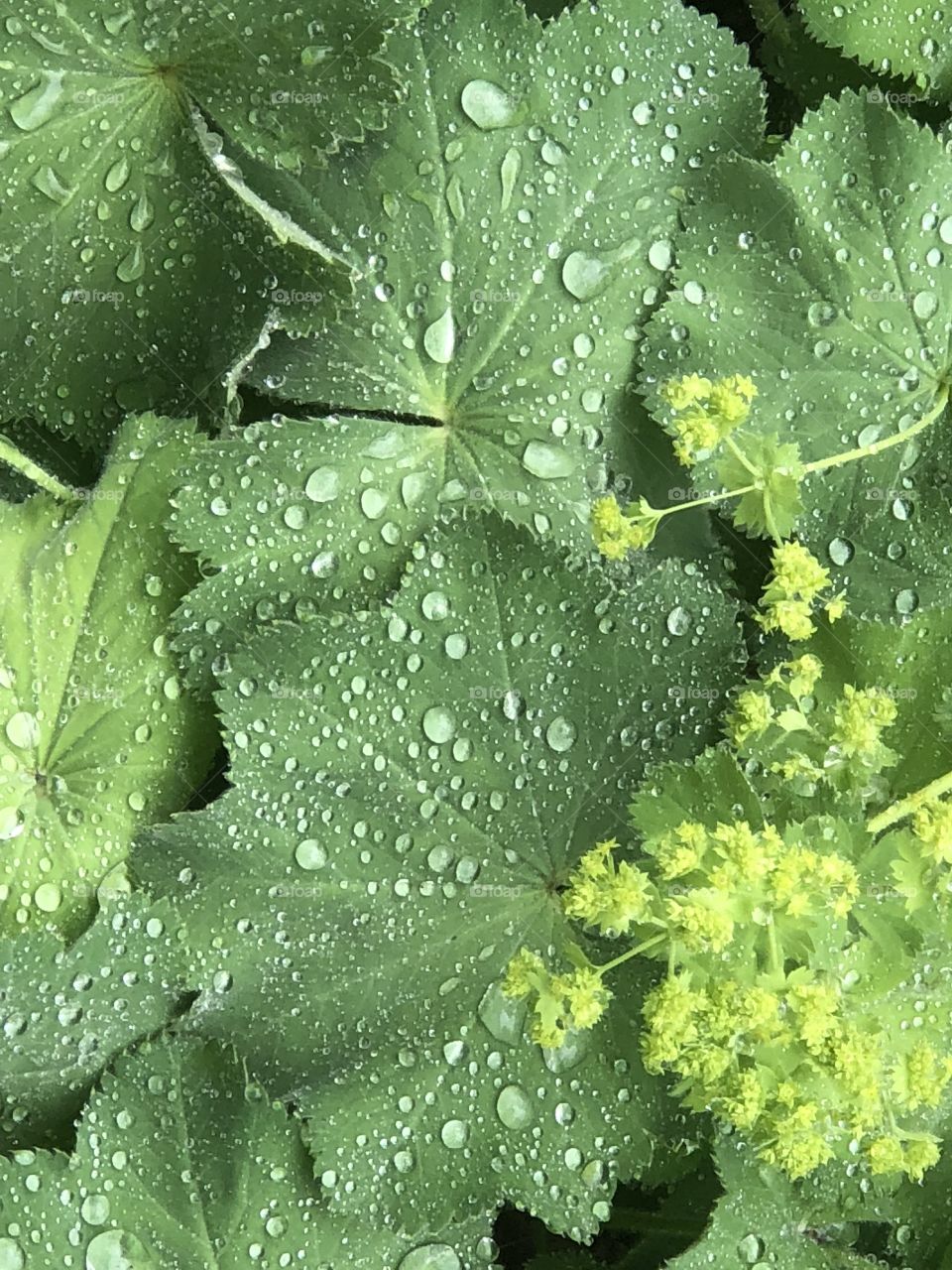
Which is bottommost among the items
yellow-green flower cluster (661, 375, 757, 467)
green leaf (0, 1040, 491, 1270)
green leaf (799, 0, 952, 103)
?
green leaf (0, 1040, 491, 1270)

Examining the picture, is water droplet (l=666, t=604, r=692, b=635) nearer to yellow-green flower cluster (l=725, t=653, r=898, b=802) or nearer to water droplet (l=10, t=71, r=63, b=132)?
yellow-green flower cluster (l=725, t=653, r=898, b=802)

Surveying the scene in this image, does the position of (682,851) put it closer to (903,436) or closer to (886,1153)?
(886,1153)

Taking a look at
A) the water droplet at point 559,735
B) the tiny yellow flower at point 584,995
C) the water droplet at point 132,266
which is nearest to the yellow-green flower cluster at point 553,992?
the tiny yellow flower at point 584,995

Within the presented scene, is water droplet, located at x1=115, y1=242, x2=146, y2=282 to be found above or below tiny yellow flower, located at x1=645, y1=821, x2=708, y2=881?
above

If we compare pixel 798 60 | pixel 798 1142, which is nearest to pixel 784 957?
pixel 798 1142

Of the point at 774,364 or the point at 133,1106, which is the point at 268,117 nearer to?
the point at 774,364

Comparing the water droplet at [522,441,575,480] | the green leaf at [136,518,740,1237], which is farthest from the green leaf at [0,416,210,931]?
the water droplet at [522,441,575,480]
